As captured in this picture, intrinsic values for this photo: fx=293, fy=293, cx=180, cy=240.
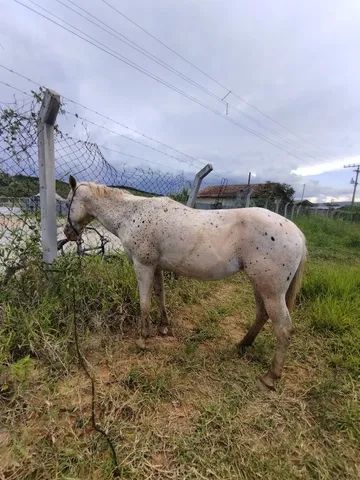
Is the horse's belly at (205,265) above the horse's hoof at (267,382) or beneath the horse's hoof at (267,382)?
above

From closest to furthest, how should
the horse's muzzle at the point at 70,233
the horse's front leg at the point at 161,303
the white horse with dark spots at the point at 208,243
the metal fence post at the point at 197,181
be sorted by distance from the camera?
the white horse with dark spots at the point at 208,243
the horse's muzzle at the point at 70,233
the horse's front leg at the point at 161,303
the metal fence post at the point at 197,181

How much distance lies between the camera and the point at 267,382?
8.15 feet

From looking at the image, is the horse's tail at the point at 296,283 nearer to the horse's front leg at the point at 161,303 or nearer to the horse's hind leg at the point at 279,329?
the horse's hind leg at the point at 279,329

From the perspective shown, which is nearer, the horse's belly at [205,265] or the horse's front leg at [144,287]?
the horse's belly at [205,265]

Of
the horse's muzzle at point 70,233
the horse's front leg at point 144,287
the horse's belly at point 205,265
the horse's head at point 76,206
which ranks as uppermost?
the horse's head at point 76,206

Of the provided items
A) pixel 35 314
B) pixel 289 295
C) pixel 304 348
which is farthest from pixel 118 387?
pixel 304 348

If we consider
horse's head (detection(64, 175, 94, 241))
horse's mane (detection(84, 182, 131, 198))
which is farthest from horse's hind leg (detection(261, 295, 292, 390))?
horse's head (detection(64, 175, 94, 241))

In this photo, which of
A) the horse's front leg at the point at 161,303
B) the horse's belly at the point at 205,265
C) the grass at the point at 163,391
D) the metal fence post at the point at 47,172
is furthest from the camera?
the horse's front leg at the point at 161,303

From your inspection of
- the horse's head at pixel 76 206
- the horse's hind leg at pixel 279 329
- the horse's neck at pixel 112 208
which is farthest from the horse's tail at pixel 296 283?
the horse's head at pixel 76 206

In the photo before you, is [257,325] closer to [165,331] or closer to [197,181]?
[165,331]

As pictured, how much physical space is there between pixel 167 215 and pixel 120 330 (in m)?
1.30

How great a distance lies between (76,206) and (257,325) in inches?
86.5

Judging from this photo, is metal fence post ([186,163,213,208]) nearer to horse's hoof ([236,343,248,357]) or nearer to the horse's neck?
the horse's neck

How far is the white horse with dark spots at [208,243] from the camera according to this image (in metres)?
2.41
